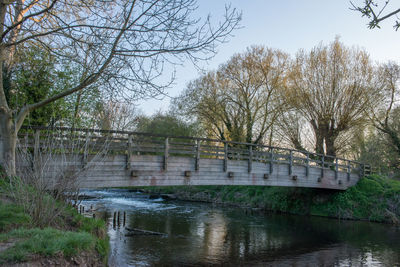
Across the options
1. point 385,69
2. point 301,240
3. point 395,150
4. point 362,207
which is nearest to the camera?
point 301,240

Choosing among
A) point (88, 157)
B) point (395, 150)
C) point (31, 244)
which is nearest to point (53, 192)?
point (31, 244)

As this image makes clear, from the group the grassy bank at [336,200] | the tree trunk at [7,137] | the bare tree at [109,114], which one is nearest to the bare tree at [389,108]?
the grassy bank at [336,200]

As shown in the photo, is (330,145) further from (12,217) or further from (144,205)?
(12,217)

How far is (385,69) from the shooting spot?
26828mm

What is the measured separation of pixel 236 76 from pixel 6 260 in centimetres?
2539

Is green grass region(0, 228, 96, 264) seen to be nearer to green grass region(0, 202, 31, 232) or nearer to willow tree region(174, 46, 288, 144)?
green grass region(0, 202, 31, 232)

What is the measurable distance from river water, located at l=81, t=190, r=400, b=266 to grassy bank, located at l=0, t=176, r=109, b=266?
127 inches

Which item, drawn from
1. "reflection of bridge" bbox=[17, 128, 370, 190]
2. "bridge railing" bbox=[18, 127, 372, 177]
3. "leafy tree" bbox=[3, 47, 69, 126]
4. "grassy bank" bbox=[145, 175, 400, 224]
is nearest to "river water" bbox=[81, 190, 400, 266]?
"grassy bank" bbox=[145, 175, 400, 224]

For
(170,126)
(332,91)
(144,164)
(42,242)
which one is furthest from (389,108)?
(42,242)

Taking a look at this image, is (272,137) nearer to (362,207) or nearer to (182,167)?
(362,207)

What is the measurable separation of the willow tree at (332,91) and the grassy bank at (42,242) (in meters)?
21.2

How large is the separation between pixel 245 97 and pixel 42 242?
23.8 meters

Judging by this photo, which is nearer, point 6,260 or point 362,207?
point 6,260

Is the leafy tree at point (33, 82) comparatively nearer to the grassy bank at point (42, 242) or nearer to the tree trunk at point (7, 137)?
the tree trunk at point (7, 137)
